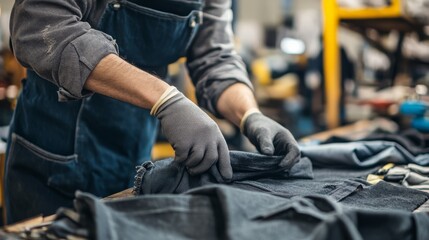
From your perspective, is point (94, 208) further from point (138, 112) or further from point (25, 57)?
point (138, 112)

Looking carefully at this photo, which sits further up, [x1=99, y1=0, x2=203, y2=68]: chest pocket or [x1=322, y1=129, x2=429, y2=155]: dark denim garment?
[x1=99, y1=0, x2=203, y2=68]: chest pocket

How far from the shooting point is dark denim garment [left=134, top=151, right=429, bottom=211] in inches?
42.0

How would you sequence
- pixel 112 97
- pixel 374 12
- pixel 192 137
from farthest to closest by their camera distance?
pixel 374 12 < pixel 112 97 < pixel 192 137

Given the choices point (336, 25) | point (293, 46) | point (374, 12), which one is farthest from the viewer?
point (293, 46)

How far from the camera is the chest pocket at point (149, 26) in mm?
1364

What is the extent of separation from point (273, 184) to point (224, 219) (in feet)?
1.29

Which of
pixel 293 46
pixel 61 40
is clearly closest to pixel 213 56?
pixel 61 40

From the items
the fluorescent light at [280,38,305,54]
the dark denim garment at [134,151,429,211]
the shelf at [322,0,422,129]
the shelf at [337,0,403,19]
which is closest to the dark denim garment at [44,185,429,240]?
the dark denim garment at [134,151,429,211]

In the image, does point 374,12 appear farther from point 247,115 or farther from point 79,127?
point 79,127

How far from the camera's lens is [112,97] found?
1211mm

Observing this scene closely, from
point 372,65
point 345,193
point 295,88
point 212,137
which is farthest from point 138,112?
point 295,88

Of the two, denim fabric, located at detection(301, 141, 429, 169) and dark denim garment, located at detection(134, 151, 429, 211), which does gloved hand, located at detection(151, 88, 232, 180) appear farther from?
denim fabric, located at detection(301, 141, 429, 169)

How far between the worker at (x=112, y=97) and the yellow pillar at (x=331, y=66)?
1.40 m

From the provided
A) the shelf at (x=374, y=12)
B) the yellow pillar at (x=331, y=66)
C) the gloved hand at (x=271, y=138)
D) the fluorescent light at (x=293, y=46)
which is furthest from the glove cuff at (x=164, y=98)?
the fluorescent light at (x=293, y=46)
